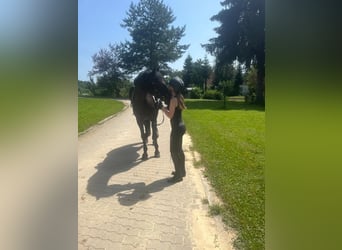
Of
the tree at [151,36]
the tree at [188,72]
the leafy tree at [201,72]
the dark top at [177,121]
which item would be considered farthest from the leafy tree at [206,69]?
the dark top at [177,121]

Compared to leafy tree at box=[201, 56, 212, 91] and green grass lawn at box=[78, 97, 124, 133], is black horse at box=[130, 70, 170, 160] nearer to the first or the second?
green grass lawn at box=[78, 97, 124, 133]

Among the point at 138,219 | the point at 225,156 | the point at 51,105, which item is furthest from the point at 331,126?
the point at 225,156

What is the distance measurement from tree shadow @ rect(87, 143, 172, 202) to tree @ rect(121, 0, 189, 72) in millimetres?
1278

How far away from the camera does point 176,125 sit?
116 inches

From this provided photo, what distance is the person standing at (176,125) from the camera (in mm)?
2693

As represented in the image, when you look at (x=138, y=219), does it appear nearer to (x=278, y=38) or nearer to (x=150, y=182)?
(x=150, y=182)

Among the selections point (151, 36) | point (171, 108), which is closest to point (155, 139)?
point (171, 108)

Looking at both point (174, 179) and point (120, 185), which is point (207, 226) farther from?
point (120, 185)

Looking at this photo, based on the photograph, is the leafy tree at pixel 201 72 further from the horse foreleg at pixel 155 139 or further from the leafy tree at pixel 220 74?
the horse foreleg at pixel 155 139

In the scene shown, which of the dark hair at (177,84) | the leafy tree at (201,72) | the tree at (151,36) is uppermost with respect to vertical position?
the tree at (151,36)

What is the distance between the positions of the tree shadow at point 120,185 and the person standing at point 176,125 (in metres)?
0.21

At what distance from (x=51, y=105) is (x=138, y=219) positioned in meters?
1.64

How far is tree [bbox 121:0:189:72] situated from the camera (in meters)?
1.70

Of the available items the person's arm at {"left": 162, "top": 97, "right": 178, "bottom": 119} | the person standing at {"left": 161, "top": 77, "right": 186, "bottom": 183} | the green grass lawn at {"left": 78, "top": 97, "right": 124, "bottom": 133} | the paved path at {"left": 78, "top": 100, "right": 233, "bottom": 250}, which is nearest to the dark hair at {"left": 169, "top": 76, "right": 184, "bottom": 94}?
the person standing at {"left": 161, "top": 77, "right": 186, "bottom": 183}
